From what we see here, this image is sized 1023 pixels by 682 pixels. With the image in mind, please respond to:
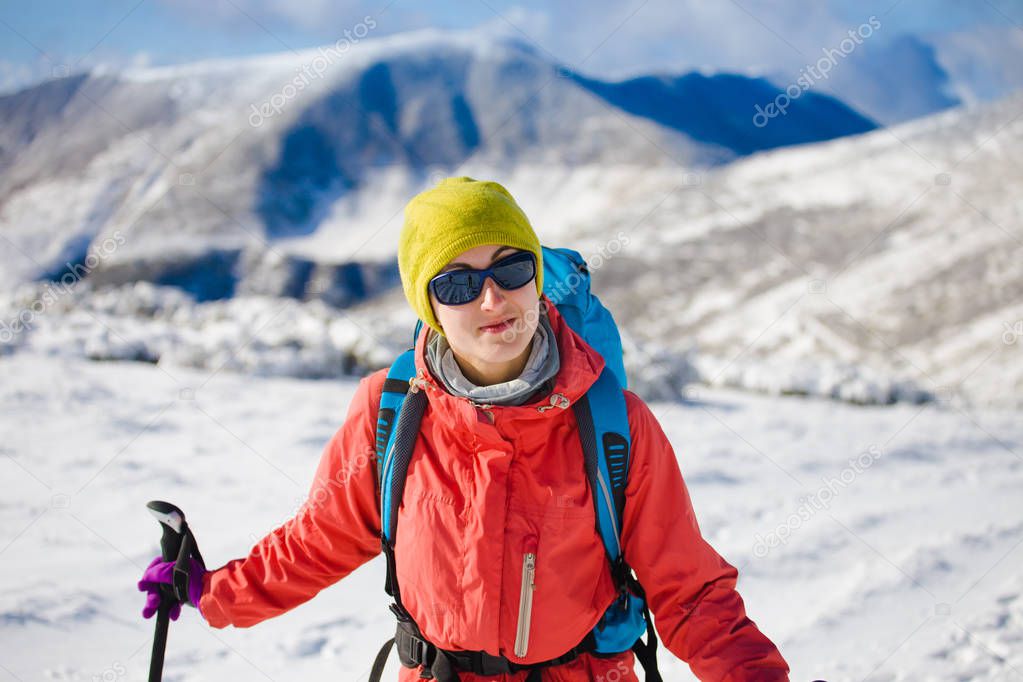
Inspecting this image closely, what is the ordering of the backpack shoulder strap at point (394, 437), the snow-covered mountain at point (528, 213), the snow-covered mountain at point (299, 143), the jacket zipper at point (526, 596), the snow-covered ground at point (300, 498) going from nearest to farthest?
1. the jacket zipper at point (526, 596)
2. the backpack shoulder strap at point (394, 437)
3. the snow-covered ground at point (300, 498)
4. the snow-covered mountain at point (528, 213)
5. the snow-covered mountain at point (299, 143)

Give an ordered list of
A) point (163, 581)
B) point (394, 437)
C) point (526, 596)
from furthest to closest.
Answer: point (163, 581) < point (394, 437) < point (526, 596)

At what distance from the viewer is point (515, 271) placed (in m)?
1.61

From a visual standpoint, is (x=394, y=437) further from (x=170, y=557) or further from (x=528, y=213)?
(x=528, y=213)

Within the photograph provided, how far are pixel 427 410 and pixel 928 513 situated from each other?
4530 mm

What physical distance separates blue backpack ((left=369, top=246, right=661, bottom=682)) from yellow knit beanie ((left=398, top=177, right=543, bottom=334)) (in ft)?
0.73

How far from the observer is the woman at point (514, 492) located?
5.12ft

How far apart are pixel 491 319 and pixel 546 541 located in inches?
19.2

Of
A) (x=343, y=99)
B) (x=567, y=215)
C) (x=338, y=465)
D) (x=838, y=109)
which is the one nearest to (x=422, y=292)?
(x=338, y=465)

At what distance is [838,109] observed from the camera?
89.0 metres

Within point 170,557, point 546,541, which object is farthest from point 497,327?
point 170,557

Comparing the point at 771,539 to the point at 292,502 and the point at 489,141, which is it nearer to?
the point at 292,502

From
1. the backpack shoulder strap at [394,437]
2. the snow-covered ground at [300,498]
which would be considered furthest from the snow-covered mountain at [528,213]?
the backpack shoulder strap at [394,437]

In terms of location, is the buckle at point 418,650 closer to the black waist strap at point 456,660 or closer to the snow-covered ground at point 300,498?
the black waist strap at point 456,660

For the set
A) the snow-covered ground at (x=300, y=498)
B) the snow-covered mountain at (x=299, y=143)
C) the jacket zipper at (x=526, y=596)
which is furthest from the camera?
the snow-covered mountain at (x=299, y=143)
